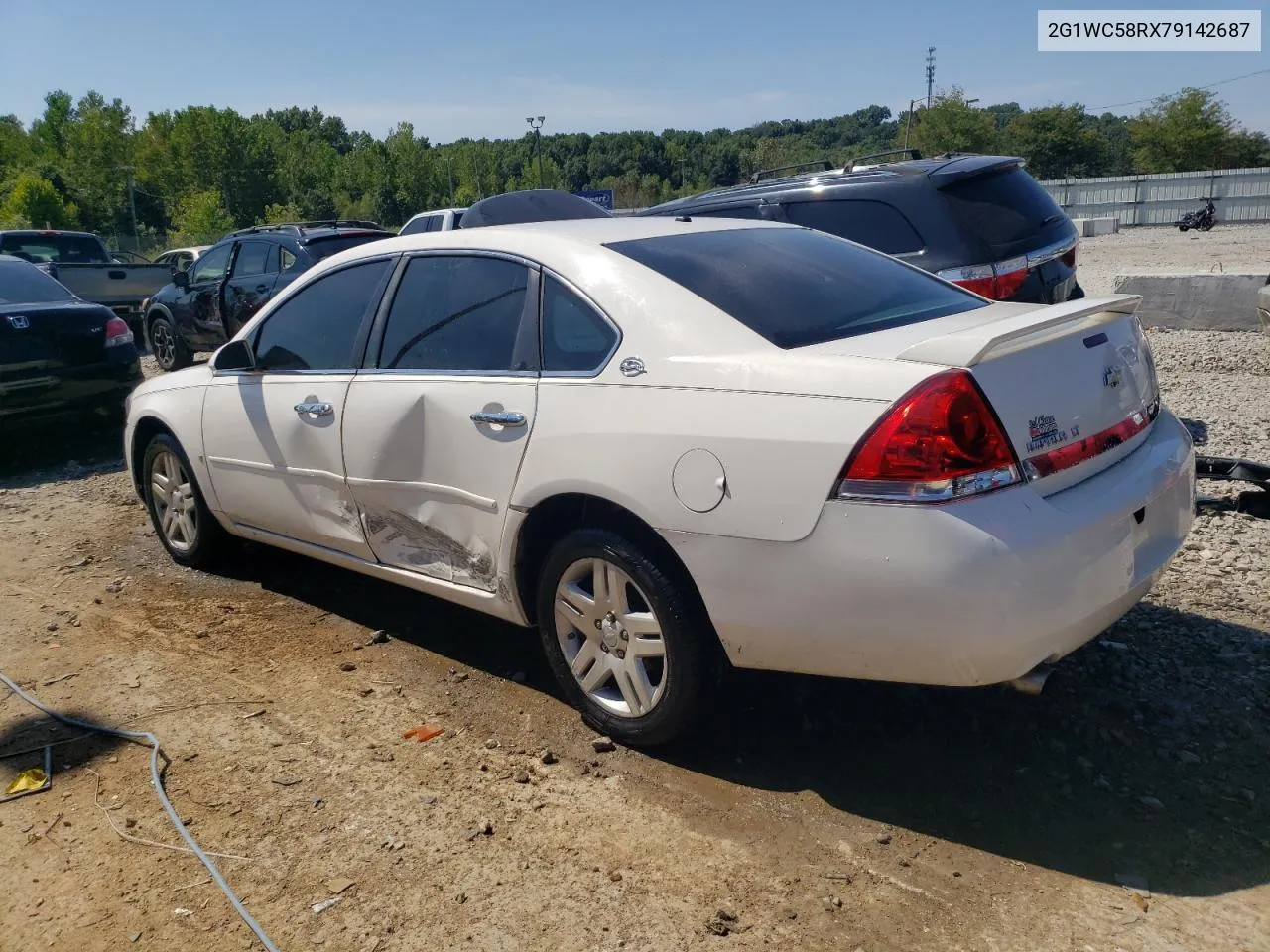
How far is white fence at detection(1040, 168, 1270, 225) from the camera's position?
3844 cm

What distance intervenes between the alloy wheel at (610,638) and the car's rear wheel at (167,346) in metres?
11.2

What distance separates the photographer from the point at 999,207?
6059 millimetres

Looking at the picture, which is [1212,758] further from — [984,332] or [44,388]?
[44,388]

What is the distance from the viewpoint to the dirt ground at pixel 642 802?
8.32ft

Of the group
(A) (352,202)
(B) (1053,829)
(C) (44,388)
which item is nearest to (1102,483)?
(B) (1053,829)

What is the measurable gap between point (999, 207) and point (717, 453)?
407cm

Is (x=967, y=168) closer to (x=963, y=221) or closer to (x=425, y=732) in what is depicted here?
(x=963, y=221)

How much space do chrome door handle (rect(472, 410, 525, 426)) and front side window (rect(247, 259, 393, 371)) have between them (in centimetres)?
92

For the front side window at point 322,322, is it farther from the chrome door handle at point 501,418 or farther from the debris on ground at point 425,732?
the debris on ground at point 425,732

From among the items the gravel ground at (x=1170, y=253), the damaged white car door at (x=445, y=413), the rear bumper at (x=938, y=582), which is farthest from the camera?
the gravel ground at (x=1170, y=253)

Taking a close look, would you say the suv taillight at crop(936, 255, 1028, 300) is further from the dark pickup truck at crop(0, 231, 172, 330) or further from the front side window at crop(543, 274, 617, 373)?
the dark pickup truck at crop(0, 231, 172, 330)

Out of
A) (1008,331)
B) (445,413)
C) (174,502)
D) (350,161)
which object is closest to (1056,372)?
(1008,331)

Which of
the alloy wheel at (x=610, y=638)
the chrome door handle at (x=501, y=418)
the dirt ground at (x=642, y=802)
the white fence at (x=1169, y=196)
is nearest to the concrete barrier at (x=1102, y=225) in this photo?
the white fence at (x=1169, y=196)

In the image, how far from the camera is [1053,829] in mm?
2787
